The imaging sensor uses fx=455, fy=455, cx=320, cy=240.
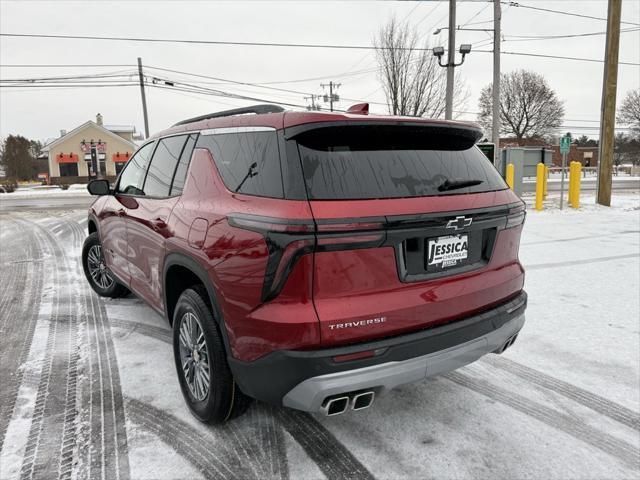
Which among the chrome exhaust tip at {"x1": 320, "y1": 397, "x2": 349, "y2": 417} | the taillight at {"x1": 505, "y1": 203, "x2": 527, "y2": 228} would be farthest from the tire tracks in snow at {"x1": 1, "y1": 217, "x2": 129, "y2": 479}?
the taillight at {"x1": 505, "y1": 203, "x2": 527, "y2": 228}

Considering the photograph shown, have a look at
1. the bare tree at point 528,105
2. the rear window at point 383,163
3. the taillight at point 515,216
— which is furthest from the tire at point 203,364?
the bare tree at point 528,105

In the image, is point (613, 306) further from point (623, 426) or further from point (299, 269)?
point (299, 269)

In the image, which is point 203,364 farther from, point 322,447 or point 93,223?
point 93,223

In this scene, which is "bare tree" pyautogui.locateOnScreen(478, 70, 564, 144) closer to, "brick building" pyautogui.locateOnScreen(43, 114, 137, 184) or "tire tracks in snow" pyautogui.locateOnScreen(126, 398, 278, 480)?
"brick building" pyautogui.locateOnScreen(43, 114, 137, 184)

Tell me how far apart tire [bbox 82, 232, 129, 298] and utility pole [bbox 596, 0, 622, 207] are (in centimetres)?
1475

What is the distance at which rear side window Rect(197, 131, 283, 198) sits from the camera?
2088mm

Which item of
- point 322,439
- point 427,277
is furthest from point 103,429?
point 427,277

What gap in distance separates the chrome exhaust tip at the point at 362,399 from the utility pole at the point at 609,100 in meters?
15.2

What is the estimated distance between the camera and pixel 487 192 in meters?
2.49

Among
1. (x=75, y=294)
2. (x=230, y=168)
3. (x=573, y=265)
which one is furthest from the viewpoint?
(x=573, y=265)

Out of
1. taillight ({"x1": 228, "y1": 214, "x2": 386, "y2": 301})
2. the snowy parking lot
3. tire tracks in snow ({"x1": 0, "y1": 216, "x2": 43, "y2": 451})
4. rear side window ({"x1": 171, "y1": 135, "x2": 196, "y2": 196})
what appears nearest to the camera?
taillight ({"x1": 228, "y1": 214, "x2": 386, "y2": 301})

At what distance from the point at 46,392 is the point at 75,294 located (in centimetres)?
256

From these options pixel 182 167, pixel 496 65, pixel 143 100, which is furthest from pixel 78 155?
pixel 182 167

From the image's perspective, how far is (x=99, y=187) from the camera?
418 cm
